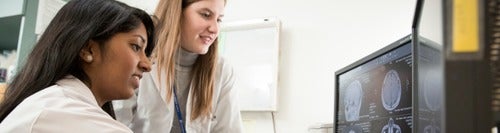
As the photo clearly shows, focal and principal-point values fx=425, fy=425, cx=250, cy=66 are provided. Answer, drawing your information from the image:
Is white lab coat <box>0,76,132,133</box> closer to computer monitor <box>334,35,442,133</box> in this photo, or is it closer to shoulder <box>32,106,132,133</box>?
shoulder <box>32,106,132,133</box>

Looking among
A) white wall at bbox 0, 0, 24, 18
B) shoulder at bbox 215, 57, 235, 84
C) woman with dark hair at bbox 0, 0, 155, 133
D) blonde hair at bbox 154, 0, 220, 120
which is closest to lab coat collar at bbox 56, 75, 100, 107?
woman with dark hair at bbox 0, 0, 155, 133

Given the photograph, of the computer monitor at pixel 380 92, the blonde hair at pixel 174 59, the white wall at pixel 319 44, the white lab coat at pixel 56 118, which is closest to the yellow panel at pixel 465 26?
the computer monitor at pixel 380 92

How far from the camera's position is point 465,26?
31 cm

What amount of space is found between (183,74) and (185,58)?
6 cm

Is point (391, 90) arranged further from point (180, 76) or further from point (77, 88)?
point (77, 88)

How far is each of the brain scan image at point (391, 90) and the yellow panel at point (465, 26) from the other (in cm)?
84

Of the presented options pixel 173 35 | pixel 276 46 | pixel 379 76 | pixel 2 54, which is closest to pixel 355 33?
pixel 276 46

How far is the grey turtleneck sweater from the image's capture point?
1433 millimetres

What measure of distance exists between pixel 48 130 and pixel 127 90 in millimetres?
331

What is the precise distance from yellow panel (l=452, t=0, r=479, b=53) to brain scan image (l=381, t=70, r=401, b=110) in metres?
0.84

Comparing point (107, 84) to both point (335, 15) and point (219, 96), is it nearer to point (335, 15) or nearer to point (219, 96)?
point (219, 96)

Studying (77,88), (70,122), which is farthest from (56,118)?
(77,88)

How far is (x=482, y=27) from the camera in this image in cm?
31

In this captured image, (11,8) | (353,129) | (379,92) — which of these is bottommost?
(353,129)
